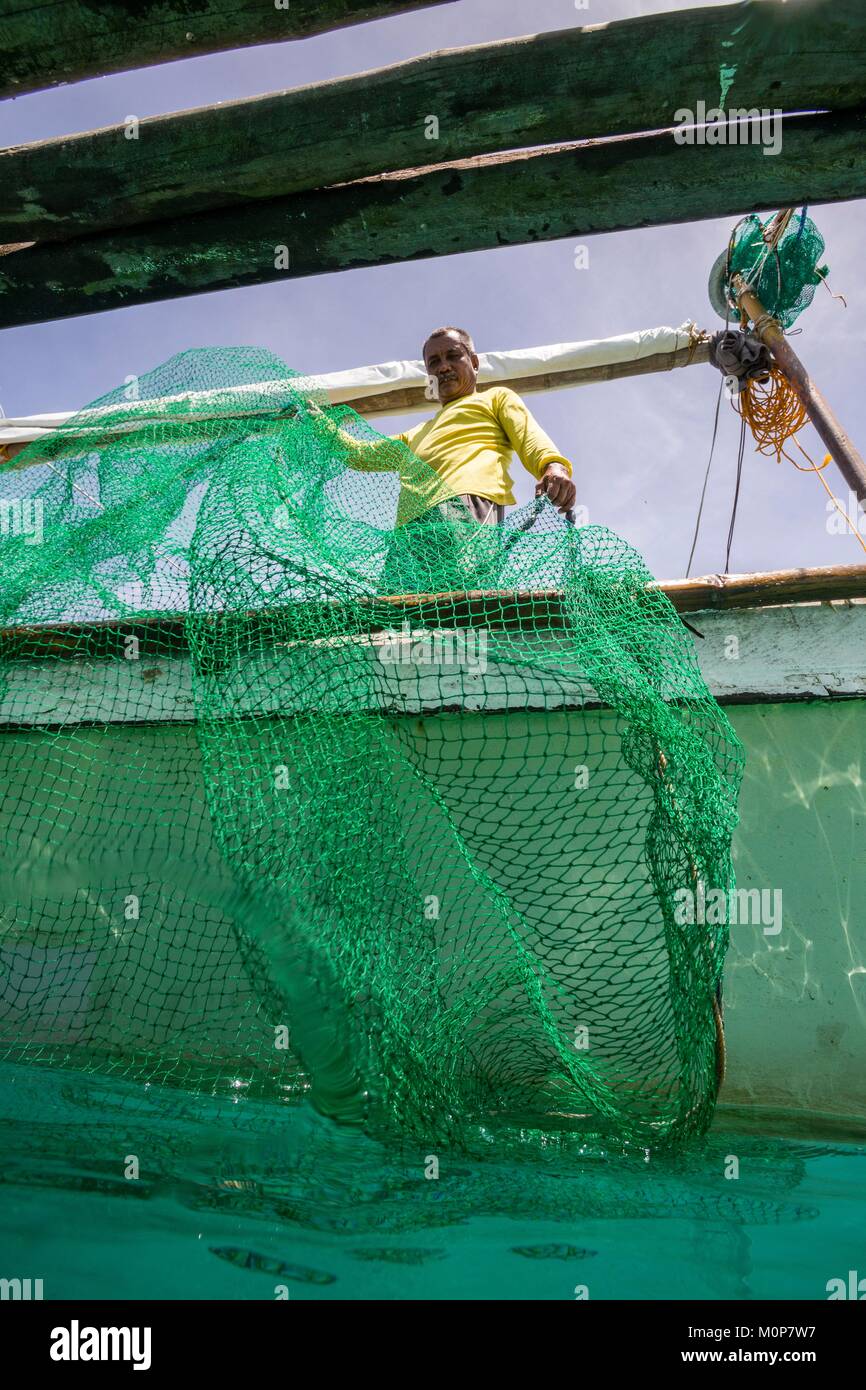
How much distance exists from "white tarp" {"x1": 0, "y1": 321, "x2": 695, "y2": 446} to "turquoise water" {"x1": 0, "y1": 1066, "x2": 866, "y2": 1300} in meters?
5.56

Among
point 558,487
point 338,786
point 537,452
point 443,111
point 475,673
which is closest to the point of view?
point 443,111

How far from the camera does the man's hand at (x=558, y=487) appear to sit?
12.1 ft

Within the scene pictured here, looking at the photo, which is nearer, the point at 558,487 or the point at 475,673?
the point at 475,673

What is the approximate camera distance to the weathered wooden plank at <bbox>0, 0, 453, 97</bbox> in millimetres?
1635

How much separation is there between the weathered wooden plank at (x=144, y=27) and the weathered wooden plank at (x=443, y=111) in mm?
165

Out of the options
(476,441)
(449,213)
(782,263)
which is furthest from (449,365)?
(782,263)

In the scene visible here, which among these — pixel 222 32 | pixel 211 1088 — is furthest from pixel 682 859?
pixel 222 32

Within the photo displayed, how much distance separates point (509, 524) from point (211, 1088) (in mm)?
2516

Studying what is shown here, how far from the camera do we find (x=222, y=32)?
1682 millimetres

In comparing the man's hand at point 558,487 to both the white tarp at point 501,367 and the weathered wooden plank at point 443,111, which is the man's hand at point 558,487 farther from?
the white tarp at point 501,367

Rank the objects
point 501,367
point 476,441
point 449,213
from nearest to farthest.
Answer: point 449,213
point 476,441
point 501,367

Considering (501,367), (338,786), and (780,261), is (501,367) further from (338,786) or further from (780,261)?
(338,786)

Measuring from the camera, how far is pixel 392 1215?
6.57 ft

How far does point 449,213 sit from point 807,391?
6.30 m
